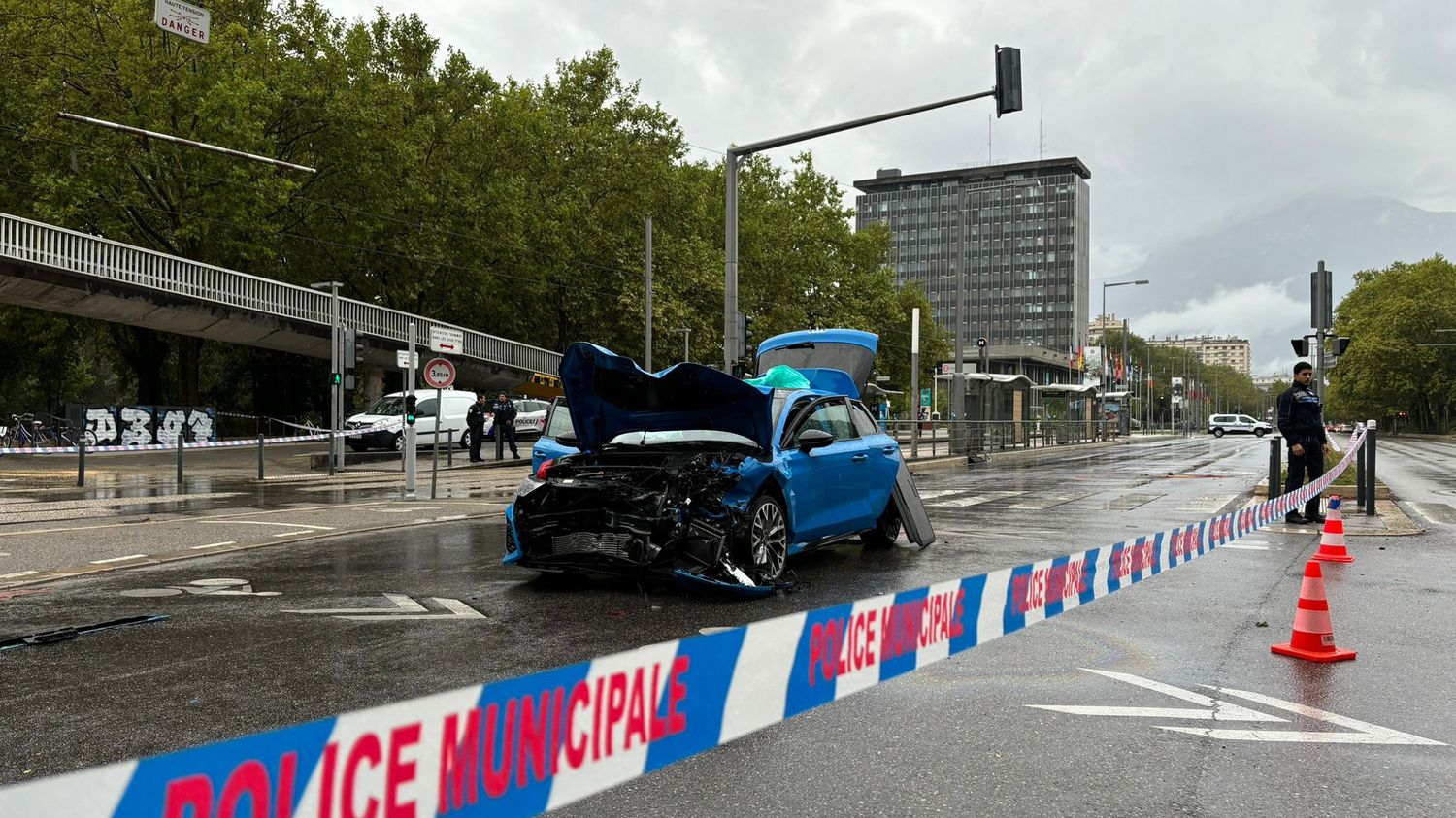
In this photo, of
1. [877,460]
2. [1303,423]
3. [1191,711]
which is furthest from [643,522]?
[1303,423]

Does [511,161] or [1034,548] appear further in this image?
[511,161]

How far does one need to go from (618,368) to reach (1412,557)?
24.8 feet

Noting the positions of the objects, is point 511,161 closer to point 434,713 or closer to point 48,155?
point 48,155

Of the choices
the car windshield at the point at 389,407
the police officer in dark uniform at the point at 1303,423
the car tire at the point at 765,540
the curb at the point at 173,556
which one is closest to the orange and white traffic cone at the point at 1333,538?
the police officer in dark uniform at the point at 1303,423

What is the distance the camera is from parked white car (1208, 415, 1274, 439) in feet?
240

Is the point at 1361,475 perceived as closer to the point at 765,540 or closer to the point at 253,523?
the point at 765,540

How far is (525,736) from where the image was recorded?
79.7 inches

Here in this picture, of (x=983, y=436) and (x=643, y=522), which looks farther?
(x=983, y=436)

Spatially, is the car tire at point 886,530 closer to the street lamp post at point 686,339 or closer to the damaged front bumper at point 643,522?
the damaged front bumper at point 643,522

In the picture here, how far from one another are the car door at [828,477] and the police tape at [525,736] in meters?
5.09

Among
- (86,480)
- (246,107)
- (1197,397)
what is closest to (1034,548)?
(86,480)

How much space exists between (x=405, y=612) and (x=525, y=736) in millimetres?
5256

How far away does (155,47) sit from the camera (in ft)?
105

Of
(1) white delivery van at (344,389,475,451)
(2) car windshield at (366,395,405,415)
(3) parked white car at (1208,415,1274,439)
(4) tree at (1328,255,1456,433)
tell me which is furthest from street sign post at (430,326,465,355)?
(4) tree at (1328,255,1456,433)
